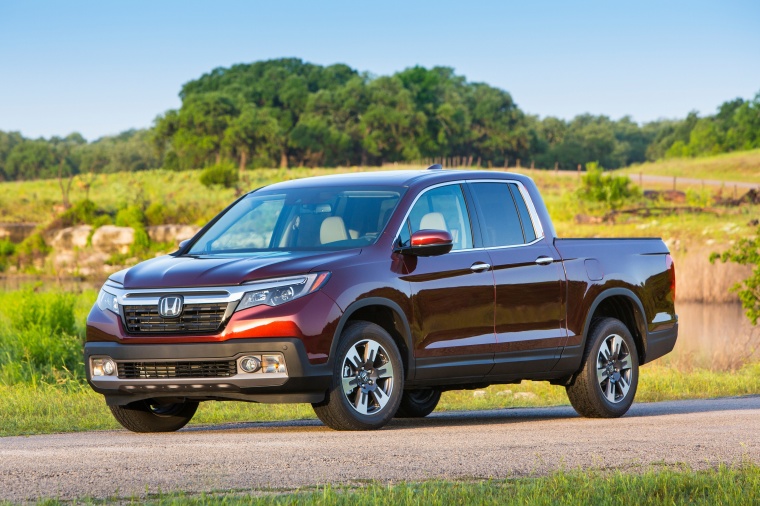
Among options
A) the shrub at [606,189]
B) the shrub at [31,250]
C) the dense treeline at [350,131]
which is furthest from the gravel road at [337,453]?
the dense treeline at [350,131]

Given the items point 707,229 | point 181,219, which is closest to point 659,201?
point 707,229

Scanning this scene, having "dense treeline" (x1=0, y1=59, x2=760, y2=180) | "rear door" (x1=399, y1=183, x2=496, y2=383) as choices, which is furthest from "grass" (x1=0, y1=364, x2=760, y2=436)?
"dense treeline" (x1=0, y1=59, x2=760, y2=180)

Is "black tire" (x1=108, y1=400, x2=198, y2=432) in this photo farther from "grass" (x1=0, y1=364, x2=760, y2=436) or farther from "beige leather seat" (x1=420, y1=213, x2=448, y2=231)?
"beige leather seat" (x1=420, y1=213, x2=448, y2=231)

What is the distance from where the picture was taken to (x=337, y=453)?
25.5 feet

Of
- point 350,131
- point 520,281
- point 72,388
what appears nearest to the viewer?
point 520,281

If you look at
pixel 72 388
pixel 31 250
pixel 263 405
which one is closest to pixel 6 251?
pixel 31 250

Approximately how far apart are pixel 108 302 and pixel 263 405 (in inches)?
196

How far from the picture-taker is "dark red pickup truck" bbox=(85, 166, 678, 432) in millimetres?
8852

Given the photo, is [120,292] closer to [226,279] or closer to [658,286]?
[226,279]

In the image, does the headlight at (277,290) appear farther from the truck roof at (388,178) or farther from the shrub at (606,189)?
the shrub at (606,189)

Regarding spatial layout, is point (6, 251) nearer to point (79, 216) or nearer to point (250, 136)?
point (79, 216)

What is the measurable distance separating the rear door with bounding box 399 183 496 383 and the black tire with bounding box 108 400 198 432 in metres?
2.06

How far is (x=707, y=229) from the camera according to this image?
47.8 m

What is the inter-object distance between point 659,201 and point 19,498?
54.8 metres
